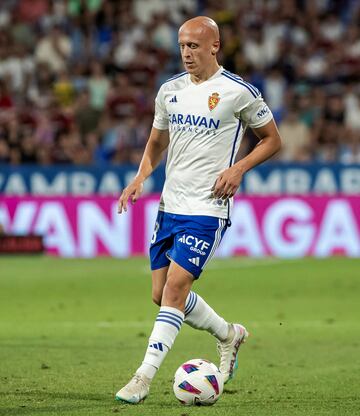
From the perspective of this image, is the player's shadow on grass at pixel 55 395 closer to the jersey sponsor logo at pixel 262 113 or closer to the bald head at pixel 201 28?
the jersey sponsor logo at pixel 262 113

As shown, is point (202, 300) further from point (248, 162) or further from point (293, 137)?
point (293, 137)

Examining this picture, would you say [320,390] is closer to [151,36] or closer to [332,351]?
[332,351]

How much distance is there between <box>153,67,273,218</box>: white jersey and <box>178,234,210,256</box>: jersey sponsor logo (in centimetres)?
17

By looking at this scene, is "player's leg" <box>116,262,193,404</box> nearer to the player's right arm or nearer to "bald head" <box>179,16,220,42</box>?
the player's right arm

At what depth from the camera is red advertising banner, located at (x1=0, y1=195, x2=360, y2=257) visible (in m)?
19.3

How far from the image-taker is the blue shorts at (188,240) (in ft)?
24.5

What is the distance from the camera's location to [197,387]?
23.8 ft

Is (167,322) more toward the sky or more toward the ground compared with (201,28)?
more toward the ground

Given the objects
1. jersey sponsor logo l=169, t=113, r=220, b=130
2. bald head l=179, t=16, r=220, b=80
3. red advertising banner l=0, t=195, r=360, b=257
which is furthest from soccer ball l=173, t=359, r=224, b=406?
red advertising banner l=0, t=195, r=360, b=257

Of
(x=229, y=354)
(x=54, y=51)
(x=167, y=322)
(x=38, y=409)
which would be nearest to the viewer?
(x=38, y=409)

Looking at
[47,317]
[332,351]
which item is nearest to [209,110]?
[332,351]

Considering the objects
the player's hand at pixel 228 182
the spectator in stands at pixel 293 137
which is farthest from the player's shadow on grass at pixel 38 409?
the spectator in stands at pixel 293 137

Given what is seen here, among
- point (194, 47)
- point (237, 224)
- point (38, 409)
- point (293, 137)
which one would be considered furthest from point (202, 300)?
point (293, 137)

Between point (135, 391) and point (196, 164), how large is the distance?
4.92 feet
